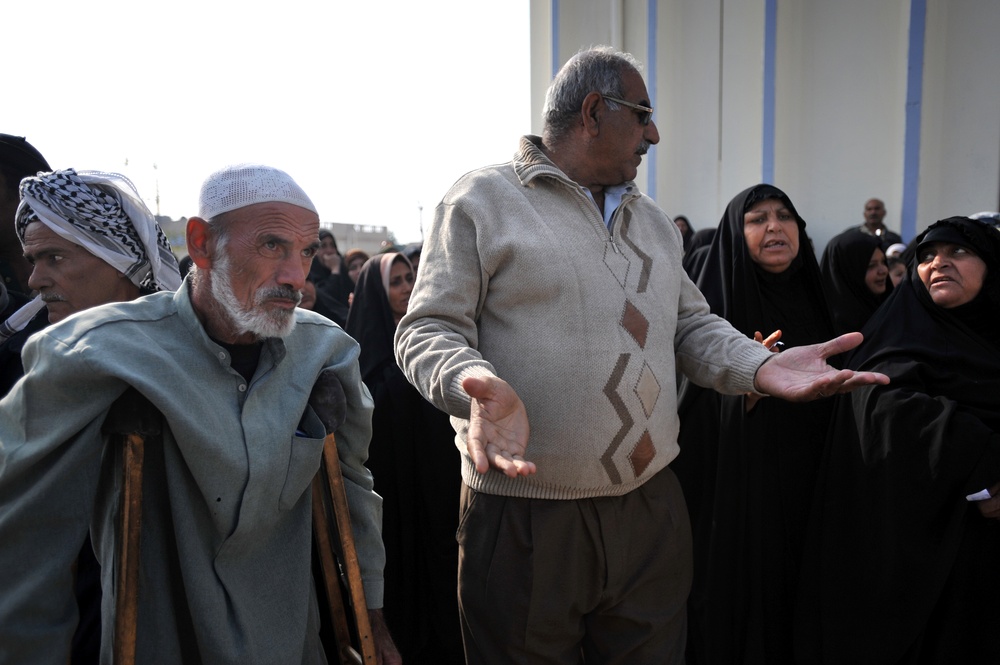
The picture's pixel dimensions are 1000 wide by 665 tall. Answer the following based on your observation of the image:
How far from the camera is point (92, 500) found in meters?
1.68

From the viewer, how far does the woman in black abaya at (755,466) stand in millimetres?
3387

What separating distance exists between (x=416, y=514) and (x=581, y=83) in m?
2.41

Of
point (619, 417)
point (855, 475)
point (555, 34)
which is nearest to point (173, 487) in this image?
point (619, 417)

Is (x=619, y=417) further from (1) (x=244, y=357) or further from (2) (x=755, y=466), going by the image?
(2) (x=755, y=466)

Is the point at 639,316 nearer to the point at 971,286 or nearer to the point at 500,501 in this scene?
the point at 500,501

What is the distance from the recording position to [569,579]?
2.16m

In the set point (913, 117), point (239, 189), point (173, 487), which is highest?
point (913, 117)

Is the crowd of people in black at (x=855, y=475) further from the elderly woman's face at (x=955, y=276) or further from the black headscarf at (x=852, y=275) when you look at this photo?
the black headscarf at (x=852, y=275)

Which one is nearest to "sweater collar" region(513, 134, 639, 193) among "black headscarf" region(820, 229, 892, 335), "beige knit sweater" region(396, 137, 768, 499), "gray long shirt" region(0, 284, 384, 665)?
"beige knit sweater" region(396, 137, 768, 499)

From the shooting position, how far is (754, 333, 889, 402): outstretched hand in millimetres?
2082

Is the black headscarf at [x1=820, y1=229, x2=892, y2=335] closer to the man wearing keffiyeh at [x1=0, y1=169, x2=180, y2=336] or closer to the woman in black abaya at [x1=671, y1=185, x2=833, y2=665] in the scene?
the woman in black abaya at [x1=671, y1=185, x2=833, y2=665]

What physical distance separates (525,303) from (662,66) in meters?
7.18

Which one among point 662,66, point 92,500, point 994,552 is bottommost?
point 994,552

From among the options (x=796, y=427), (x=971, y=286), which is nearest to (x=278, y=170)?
(x=796, y=427)
